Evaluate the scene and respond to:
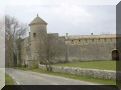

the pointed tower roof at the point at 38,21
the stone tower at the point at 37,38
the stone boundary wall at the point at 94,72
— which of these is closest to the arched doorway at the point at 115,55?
the stone tower at the point at 37,38

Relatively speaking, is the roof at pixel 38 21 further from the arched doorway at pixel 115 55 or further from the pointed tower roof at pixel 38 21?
the arched doorway at pixel 115 55

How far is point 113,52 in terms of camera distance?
56375 millimetres

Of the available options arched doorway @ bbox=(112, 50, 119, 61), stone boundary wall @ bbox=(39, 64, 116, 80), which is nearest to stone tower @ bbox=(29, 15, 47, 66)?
arched doorway @ bbox=(112, 50, 119, 61)

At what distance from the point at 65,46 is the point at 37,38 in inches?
183

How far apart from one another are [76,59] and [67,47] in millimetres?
2287

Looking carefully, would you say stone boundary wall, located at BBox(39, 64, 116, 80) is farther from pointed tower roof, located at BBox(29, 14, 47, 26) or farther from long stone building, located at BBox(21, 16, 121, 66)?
pointed tower roof, located at BBox(29, 14, 47, 26)

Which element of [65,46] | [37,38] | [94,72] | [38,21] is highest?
[38,21]

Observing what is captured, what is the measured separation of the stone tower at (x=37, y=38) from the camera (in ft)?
163

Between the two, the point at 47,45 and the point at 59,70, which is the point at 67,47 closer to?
the point at 47,45

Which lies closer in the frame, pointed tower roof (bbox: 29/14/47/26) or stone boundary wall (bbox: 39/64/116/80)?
stone boundary wall (bbox: 39/64/116/80)

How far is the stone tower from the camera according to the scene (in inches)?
1960

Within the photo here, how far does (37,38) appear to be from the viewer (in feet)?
173

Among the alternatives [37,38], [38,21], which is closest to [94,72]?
[37,38]

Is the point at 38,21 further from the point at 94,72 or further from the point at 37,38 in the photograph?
the point at 94,72
